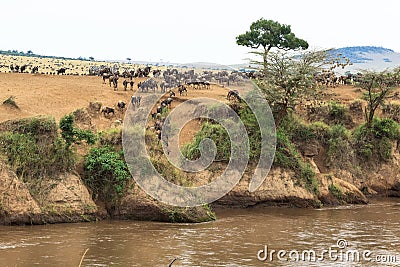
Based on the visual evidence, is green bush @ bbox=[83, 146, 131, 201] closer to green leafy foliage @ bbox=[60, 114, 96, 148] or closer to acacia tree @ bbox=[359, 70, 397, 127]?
green leafy foliage @ bbox=[60, 114, 96, 148]

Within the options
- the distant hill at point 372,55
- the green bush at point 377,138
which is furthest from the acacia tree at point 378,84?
the distant hill at point 372,55

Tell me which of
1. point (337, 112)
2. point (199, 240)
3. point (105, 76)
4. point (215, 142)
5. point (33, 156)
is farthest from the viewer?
point (105, 76)

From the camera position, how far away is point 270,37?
3972 cm

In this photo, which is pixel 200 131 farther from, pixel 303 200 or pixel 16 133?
pixel 16 133

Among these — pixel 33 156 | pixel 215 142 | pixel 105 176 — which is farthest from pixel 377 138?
pixel 33 156

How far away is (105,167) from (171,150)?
3434mm

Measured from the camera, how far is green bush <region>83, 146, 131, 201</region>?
1836 centimetres

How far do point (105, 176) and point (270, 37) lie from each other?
2326 cm

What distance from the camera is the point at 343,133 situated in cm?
2633

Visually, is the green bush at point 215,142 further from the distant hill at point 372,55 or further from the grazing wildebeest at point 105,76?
the distant hill at point 372,55

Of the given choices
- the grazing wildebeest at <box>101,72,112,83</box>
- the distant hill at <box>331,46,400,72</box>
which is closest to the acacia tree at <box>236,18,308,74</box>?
the grazing wildebeest at <box>101,72,112,83</box>

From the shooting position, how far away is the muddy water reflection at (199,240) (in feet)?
48.1

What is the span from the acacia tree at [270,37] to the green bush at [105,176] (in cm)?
2267

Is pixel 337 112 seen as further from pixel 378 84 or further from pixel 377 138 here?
pixel 377 138
